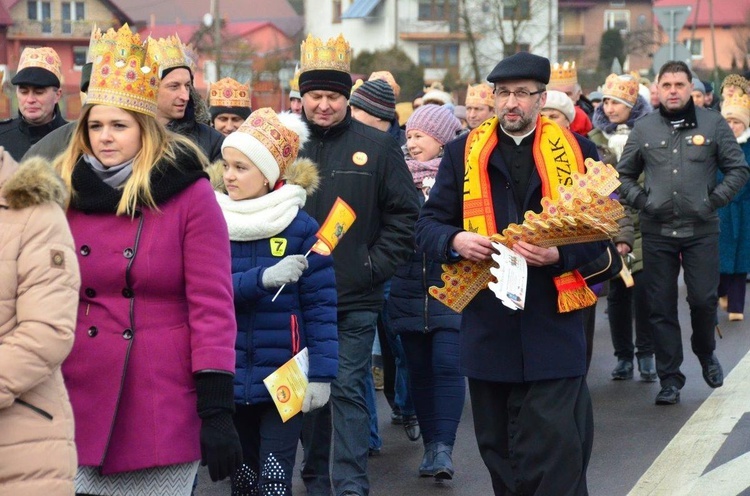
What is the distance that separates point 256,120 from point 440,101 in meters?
8.76

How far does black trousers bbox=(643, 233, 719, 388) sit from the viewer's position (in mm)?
10031

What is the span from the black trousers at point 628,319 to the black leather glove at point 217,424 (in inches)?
260

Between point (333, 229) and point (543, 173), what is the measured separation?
1042mm

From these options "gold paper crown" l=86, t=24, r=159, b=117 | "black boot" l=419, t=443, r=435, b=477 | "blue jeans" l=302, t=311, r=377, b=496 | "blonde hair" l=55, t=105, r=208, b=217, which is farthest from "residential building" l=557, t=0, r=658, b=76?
"blonde hair" l=55, t=105, r=208, b=217

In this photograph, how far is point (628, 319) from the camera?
438 inches

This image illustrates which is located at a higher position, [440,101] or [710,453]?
[440,101]

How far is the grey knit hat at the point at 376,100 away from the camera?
31.3 ft

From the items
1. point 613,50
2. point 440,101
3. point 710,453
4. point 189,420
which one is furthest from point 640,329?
point 613,50

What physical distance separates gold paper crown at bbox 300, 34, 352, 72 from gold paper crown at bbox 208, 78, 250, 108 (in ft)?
7.84

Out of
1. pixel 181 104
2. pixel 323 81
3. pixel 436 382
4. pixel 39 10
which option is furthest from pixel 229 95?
pixel 39 10

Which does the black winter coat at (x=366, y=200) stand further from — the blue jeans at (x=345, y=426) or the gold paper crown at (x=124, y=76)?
the gold paper crown at (x=124, y=76)

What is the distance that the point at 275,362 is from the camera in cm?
592

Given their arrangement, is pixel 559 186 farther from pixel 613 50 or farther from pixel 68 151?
pixel 613 50

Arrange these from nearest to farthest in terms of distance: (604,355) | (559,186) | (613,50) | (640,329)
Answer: (559,186) → (640,329) → (604,355) → (613,50)
